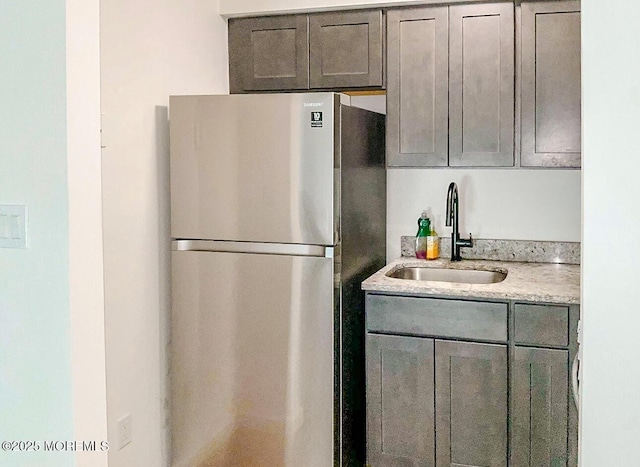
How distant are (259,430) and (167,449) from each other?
1.54 feet

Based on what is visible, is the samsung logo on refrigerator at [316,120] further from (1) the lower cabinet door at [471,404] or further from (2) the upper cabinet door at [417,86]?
(1) the lower cabinet door at [471,404]

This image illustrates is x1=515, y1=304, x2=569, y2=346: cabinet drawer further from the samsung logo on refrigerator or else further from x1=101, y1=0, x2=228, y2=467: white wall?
x1=101, y1=0, x2=228, y2=467: white wall

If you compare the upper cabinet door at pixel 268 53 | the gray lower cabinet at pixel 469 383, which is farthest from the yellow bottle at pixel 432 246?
the upper cabinet door at pixel 268 53

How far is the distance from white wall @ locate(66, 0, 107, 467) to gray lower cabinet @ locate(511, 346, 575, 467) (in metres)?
1.54

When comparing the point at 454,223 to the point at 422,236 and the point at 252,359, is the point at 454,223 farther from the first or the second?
the point at 252,359

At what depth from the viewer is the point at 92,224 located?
191 cm

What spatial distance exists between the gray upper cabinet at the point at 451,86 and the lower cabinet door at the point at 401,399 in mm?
817

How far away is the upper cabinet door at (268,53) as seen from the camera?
3146mm

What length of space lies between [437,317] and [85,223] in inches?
56.3

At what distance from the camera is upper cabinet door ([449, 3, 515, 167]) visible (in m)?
2.91

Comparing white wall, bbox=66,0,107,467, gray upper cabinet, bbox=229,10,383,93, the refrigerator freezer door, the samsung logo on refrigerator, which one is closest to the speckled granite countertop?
the refrigerator freezer door
